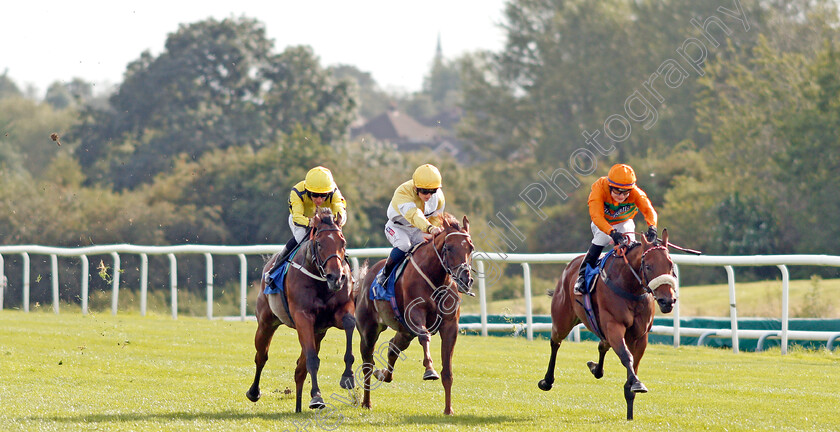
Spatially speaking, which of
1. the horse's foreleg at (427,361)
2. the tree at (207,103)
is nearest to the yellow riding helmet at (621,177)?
the horse's foreleg at (427,361)

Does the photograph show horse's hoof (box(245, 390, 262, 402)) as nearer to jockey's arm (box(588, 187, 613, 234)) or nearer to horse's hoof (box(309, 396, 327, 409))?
horse's hoof (box(309, 396, 327, 409))

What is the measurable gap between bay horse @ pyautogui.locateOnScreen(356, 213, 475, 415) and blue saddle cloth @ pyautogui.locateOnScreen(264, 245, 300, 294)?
734 millimetres

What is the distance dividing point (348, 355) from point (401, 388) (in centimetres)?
170

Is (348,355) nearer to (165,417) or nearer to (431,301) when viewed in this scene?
(431,301)

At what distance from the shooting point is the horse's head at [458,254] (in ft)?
23.5

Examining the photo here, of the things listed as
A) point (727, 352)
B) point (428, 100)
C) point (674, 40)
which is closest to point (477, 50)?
point (674, 40)

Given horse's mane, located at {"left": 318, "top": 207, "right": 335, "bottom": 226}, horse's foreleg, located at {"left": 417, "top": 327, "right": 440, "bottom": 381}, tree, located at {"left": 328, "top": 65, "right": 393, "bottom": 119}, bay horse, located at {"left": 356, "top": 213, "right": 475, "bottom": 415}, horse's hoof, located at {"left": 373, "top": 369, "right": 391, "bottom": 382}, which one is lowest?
horse's hoof, located at {"left": 373, "top": 369, "right": 391, "bottom": 382}

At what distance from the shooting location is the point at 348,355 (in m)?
7.48

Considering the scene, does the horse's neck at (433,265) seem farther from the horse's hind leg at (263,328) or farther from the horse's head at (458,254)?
the horse's hind leg at (263,328)

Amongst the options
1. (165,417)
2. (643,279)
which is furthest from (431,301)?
(165,417)

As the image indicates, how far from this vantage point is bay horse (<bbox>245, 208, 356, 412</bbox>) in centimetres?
743

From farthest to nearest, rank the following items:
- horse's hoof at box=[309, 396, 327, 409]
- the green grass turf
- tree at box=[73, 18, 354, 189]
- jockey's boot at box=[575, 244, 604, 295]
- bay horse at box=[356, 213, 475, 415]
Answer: tree at box=[73, 18, 354, 189], jockey's boot at box=[575, 244, 604, 295], bay horse at box=[356, 213, 475, 415], the green grass turf, horse's hoof at box=[309, 396, 327, 409]

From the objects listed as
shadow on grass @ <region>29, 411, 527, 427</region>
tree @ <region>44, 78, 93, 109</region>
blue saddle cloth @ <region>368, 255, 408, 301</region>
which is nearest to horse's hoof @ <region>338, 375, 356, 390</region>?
shadow on grass @ <region>29, 411, 527, 427</region>

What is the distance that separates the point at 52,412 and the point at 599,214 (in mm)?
4419
